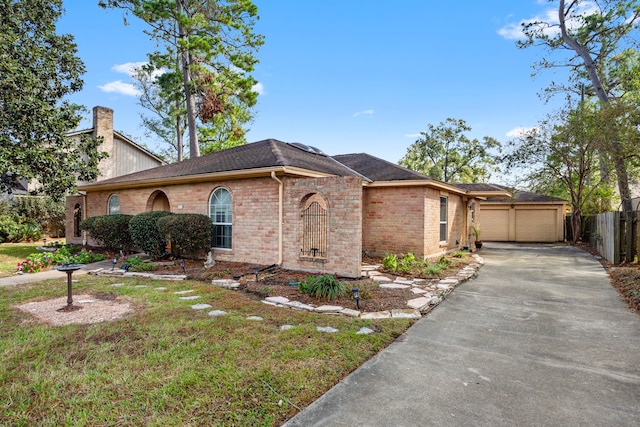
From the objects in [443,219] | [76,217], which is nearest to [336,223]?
[443,219]

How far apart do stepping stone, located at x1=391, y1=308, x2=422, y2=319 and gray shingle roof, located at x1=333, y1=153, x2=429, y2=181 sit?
224 inches

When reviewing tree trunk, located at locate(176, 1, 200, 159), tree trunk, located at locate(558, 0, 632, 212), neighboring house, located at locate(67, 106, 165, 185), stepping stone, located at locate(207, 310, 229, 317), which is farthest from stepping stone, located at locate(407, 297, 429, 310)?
neighboring house, located at locate(67, 106, 165, 185)

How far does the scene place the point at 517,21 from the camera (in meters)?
18.2

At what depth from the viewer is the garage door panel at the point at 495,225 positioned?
21.6 meters

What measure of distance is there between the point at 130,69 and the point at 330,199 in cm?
2621

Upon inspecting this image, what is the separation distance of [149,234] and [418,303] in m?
8.06

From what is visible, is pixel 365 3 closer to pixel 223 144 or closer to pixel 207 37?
pixel 207 37

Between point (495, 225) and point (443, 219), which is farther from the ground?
point (443, 219)

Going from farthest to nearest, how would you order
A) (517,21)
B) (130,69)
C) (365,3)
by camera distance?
(130,69) → (517,21) → (365,3)

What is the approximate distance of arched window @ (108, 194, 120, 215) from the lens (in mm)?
13383

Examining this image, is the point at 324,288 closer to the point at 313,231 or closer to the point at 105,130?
the point at 313,231

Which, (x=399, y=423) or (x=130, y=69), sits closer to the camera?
(x=399, y=423)

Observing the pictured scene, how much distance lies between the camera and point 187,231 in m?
9.14

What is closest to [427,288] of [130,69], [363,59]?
[363,59]
